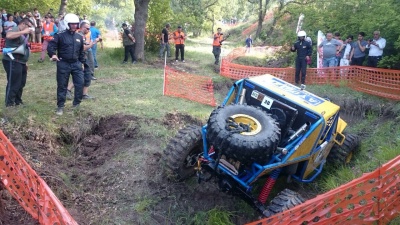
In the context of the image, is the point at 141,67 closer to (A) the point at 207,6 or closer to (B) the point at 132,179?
(B) the point at 132,179

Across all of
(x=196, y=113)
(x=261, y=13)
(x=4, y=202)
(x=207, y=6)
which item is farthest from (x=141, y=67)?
(x=207, y=6)

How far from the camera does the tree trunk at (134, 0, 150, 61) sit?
43.9ft

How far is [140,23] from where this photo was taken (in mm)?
13539

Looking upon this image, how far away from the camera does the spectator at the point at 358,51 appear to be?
10.5 meters

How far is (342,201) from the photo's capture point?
10.1 feet

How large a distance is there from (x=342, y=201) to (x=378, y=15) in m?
9.81

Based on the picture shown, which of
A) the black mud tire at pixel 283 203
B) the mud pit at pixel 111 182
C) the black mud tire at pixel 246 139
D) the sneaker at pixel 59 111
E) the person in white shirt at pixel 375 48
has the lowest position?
the mud pit at pixel 111 182

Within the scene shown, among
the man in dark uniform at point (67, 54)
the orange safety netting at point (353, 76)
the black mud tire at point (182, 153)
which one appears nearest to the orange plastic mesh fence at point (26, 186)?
the black mud tire at point (182, 153)

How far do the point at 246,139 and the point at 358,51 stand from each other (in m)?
8.37

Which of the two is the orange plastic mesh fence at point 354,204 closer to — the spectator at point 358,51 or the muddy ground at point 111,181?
the muddy ground at point 111,181

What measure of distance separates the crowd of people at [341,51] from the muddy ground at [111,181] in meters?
6.07

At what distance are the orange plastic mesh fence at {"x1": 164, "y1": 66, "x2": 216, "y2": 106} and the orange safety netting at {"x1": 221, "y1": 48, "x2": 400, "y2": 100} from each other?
1.90 meters

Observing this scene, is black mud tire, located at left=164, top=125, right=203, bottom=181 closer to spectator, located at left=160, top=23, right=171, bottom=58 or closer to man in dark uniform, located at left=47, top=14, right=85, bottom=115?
man in dark uniform, located at left=47, top=14, right=85, bottom=115

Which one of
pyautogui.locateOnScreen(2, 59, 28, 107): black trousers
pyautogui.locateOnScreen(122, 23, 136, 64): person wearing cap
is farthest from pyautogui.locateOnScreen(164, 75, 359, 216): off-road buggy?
pyautogui.locateOnScreen(122, 23, 136, 64): person wearing cap
